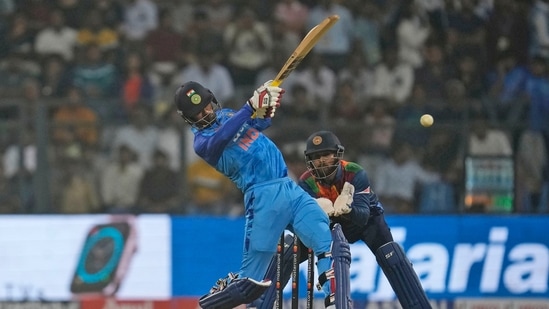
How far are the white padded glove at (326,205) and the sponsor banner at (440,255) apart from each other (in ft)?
12.3

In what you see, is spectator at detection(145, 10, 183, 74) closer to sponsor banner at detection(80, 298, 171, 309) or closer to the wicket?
sponsor banner at detection(80, 298, 171, 309)

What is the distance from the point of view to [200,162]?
1333cm

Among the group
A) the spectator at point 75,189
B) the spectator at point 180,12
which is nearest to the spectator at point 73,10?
the spectator at point 180,12

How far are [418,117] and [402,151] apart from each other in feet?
1.52

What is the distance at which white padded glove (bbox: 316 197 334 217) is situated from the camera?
9.46 meters

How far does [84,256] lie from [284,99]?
10.1 ft

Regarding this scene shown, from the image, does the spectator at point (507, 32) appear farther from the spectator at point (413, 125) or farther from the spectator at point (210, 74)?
the spectator at point (210, 74)

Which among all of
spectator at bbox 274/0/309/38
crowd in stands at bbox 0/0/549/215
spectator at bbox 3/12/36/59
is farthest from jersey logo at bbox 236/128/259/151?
spectator at bbox 274/0/309/38

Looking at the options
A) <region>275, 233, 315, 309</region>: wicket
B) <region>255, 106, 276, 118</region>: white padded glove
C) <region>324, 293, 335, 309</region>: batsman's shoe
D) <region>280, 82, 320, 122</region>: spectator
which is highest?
<region>280, 82, 320, 122</region>: spectator

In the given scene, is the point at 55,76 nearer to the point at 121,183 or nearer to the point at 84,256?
the point at 121,183

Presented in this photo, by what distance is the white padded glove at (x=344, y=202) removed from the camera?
9398mm

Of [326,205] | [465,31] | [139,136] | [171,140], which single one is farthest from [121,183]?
[465,31]

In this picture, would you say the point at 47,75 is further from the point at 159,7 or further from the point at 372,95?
the point at 372,95

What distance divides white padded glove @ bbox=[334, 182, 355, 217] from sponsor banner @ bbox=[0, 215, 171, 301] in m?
4.17
